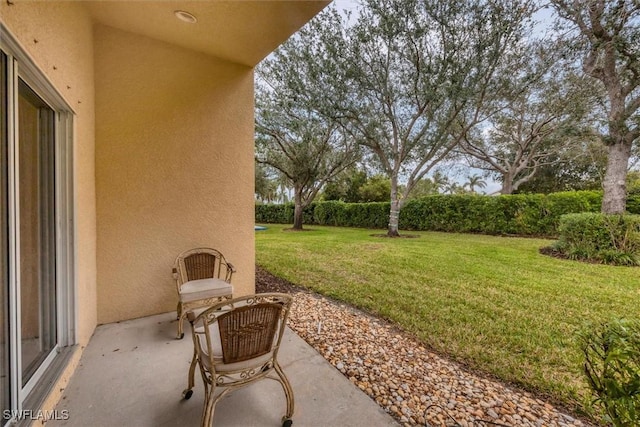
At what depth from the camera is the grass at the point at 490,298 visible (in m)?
2.34

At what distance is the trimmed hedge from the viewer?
30.5ft

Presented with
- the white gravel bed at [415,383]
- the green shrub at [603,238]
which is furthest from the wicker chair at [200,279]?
the green shrub at [603,238]

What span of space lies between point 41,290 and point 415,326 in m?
3.34

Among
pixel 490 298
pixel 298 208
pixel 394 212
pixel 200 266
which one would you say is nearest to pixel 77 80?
pixel 200 266

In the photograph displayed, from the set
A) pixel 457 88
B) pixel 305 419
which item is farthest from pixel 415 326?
pixel 457 88

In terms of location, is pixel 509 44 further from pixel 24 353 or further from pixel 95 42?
pixel 24 353

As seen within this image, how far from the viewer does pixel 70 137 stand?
86.0 inches

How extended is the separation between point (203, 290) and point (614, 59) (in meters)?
10.9

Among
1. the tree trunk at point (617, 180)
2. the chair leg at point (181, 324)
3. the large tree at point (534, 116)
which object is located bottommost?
the chair leg at point (181, 324)

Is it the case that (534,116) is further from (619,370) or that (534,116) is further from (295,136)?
(619,370)

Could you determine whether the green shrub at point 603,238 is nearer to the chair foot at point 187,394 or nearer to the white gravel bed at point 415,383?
the white gravel bed at point 415,383

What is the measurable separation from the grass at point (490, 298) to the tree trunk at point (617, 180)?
3.10 meters

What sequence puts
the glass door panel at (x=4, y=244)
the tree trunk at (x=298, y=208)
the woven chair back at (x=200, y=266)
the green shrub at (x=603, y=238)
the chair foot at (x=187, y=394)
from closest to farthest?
1. the glass door panel at (x=4, y=244)
2. the chair foot at (x=187, y=394)
3. the woven chair back at (x=200, y=266)
4. the green shrub at (x=603, y=238)
5. the tree trunk at (x=298, y=208)

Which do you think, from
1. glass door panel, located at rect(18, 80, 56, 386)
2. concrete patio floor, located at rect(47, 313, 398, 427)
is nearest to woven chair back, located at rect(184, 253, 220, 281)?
concrete patio floor, located at rect(47, 313, 398, 427)
